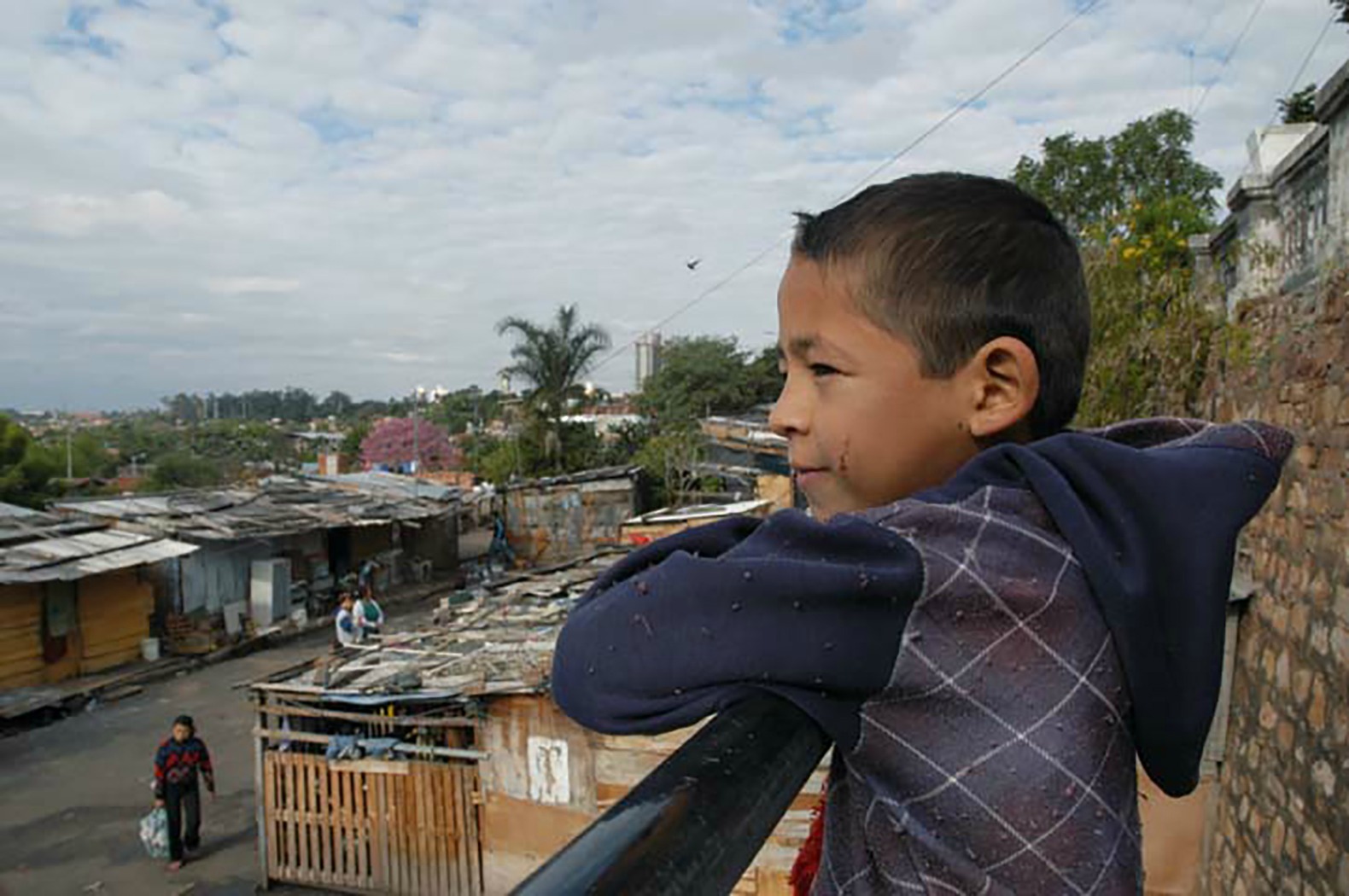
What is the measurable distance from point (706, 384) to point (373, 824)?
1235 inches

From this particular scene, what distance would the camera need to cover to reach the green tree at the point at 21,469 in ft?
80.4

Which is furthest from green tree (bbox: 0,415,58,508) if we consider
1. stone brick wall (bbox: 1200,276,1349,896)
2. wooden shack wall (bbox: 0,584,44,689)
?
stone brick wall (bbox: 1200,276,1349,896)

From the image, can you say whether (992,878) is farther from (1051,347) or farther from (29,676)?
(29,676)

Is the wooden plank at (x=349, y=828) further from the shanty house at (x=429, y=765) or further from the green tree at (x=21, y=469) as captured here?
the green tree at (x=21, y=469)

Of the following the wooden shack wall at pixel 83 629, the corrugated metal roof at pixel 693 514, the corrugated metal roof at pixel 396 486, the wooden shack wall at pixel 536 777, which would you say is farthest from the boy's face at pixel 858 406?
the corrugated metal roof at pixel 396 486

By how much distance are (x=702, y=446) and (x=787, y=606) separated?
27.9 m

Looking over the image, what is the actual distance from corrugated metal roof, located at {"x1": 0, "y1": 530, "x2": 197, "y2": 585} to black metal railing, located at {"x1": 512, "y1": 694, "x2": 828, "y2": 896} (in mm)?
16300

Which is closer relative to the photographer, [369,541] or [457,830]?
[457,830]

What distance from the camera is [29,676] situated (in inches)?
610

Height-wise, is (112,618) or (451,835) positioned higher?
(112,618)

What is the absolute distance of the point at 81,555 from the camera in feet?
51.6

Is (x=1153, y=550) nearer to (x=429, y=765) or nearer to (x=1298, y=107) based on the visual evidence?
(x=429, y=765)

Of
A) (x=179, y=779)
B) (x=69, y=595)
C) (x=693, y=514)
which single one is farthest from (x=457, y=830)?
(x=69, y=595)

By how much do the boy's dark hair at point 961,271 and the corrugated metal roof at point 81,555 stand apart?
53.3ft
